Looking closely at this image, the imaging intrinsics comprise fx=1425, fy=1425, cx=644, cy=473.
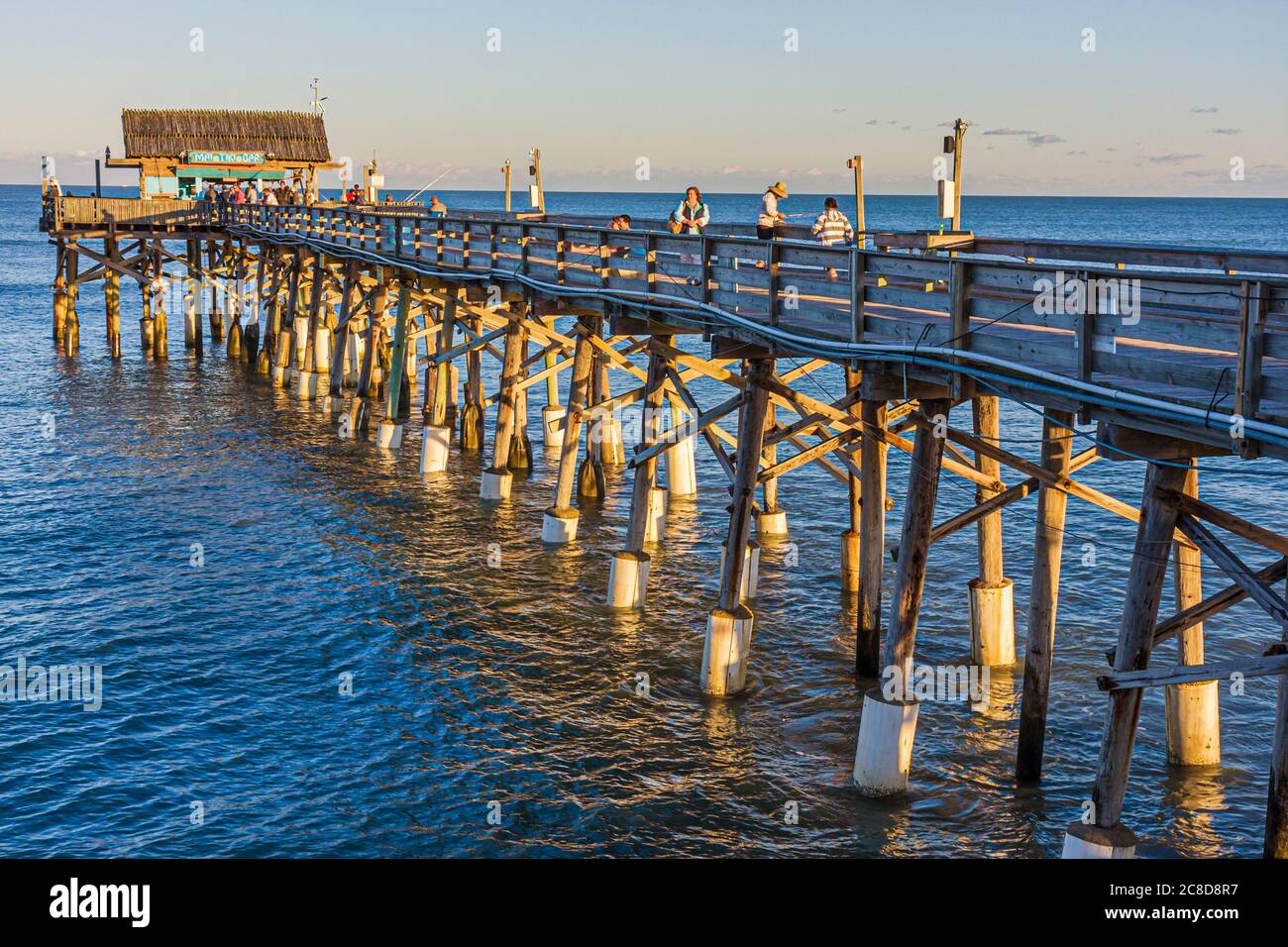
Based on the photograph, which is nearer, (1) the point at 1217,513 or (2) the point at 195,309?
(1) the point at 1217,513

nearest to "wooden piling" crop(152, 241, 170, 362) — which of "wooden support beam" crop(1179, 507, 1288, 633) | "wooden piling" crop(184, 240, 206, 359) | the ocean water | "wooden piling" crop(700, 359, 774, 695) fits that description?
"wooden piling" crop(184, 240, 206, 359)

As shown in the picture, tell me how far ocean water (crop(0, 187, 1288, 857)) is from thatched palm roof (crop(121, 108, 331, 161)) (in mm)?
25416

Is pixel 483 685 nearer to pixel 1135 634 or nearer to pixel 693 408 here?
pixel 693 408

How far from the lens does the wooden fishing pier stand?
379 inches

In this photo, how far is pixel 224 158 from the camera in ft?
163

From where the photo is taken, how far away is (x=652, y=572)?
20.1 metres

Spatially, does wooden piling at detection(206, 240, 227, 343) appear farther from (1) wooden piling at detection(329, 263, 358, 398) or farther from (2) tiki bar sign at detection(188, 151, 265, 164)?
(1) wooden piling at detection(329, 263, 358, 398)

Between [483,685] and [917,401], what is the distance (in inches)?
230

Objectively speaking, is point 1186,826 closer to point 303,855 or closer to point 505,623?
point 303,855

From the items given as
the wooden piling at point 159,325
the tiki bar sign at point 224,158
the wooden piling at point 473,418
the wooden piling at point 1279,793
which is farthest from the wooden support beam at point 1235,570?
the tiki bar sign at point 224,158

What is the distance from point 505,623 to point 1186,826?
857 centimetres

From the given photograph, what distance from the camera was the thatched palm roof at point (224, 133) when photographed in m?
49.8

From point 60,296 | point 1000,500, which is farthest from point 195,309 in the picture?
point 1000,500
